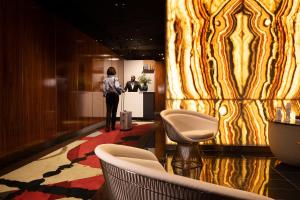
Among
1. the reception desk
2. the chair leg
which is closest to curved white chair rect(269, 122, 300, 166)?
the chair leg

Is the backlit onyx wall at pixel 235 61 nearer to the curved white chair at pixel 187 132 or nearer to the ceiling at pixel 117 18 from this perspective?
the curved white chair at pixel 187 132

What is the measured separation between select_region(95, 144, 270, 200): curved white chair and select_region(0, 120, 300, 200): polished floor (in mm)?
1799

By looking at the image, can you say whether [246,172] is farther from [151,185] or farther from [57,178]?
[151,185]

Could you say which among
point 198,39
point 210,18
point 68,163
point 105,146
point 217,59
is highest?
point 210,18

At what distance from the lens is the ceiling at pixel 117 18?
584cm

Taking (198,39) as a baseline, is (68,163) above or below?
below

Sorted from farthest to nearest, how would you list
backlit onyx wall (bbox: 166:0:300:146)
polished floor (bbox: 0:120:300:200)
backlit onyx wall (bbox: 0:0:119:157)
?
backlit onyx wall (bbox: 166:0:300:146) → backlit onyx wall (bbox: 0:0:119:157) → polished floor (bbox: 0:120:300:200)

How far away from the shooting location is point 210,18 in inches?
191

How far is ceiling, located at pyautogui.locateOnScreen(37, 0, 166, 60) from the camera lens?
19.1 feet

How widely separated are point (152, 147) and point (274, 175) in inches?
89.5

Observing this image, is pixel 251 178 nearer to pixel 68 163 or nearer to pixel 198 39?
pixel 198 39

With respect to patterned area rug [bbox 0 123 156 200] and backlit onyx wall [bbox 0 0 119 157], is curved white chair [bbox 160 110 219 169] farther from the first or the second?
backlit onyx wall [bbox 0 0 119 157]

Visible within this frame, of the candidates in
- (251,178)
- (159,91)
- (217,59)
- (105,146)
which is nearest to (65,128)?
(217,59)

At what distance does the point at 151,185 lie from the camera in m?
1.15
